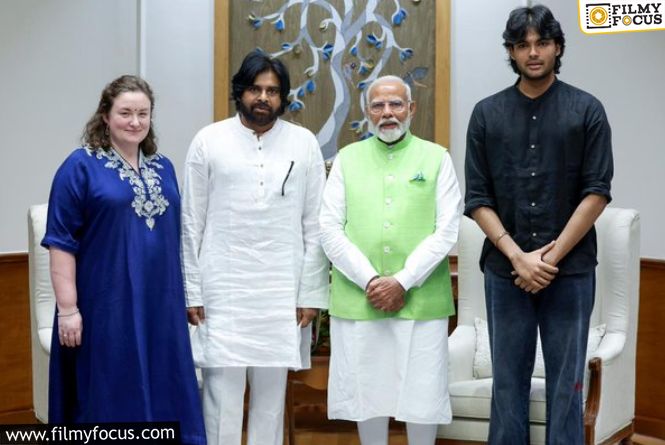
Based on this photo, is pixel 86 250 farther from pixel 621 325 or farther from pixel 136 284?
pixel 621 325

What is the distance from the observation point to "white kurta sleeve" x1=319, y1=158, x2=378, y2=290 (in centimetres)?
337

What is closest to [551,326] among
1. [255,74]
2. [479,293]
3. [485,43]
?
[479,293]

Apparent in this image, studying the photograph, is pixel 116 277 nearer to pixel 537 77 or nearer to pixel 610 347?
pixel 537 77

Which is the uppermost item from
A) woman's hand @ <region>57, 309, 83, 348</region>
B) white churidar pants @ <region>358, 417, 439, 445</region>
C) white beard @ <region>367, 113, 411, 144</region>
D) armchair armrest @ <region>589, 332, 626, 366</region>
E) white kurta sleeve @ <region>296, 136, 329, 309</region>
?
white beard @ <region>367, 113, 411, 144</region>

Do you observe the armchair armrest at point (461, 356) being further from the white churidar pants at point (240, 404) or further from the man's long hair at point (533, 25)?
the man's long hair at point (533, 25)

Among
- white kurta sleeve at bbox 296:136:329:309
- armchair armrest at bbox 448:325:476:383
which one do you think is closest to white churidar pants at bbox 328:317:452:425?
white kurta sleeve at bbox 296:136:329:309

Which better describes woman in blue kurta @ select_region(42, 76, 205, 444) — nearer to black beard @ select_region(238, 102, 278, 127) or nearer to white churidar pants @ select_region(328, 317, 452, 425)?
black beard @ select_region(238, 102, 278, 127)

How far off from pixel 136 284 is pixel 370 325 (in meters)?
0.82

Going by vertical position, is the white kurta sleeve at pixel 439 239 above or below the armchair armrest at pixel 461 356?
above

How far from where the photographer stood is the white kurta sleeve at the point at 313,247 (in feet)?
11.4

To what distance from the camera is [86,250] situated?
3.12 m

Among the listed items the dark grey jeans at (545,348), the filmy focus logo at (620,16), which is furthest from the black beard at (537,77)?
the filmy focus logo at (620,16)

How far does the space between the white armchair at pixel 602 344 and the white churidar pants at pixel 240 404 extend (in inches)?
24.6

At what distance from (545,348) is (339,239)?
0.79 meters
